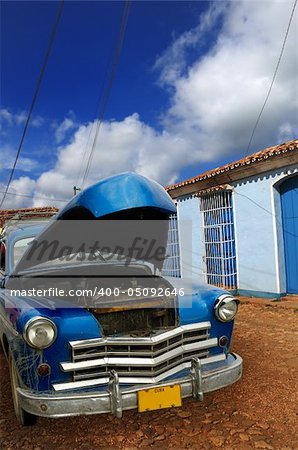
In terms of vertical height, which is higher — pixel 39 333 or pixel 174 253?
pixel 174 253

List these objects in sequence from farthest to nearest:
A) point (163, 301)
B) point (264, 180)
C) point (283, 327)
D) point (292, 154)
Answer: point (264, 180)
point (292, 154)
point (283, 327)
point (163, 301)

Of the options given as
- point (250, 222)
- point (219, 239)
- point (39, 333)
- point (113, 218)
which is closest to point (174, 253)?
point (219, 239)

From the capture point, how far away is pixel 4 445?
251 cm

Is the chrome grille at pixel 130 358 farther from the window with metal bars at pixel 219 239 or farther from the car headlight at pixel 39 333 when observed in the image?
the window with metal bars at pixel 219 239

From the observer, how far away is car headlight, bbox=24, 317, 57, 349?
7.79 feet

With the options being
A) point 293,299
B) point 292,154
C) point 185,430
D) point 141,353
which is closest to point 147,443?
point 185,430

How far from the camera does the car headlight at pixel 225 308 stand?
294 cm

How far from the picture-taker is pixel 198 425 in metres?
2.67

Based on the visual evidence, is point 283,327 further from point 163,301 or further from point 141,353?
point 141,353

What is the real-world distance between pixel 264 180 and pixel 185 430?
6.00m

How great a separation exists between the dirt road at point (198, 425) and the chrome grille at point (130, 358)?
44 centimetres

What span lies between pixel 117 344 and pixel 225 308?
988 mm

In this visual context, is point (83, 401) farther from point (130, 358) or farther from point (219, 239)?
point (219, 239)

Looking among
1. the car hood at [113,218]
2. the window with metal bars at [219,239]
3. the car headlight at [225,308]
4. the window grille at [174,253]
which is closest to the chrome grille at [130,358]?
the car headlight at [225,308]
